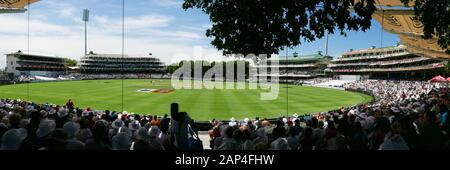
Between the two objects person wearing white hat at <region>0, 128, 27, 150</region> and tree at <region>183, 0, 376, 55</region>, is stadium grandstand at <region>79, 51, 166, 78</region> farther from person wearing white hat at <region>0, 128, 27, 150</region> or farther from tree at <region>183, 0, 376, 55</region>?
person wearing white hat at <region>0, 128, 27, 150</region>

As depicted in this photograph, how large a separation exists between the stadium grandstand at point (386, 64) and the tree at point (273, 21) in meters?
77.6

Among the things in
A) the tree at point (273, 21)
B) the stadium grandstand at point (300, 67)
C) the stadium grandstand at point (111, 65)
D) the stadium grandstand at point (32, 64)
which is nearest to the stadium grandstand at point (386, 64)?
the stadium grandstand at point (300, 67)

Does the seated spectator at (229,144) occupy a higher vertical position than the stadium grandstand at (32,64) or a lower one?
lower

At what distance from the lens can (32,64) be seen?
15550 cm

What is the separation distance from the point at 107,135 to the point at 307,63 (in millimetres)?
173607

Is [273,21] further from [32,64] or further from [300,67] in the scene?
[300,67]

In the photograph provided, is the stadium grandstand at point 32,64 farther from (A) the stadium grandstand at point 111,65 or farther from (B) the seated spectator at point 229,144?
(B) the seated spectator at point 229,144

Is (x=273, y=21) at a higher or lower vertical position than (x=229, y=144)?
higher

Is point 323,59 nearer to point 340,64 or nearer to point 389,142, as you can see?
point 340,64

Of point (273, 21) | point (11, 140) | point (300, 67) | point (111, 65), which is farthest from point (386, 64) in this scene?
point (111, 65)

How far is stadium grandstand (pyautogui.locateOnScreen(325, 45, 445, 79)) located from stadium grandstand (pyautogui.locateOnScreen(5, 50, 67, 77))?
4045 inches

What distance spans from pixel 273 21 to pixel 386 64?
109727 mm

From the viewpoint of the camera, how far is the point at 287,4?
1032 centimetres

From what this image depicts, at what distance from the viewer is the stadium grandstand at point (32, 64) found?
14862 centimetres
